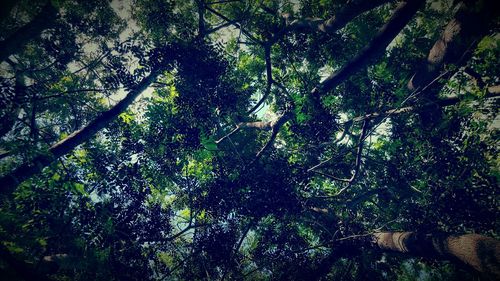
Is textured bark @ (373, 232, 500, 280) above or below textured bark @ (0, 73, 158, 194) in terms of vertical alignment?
below

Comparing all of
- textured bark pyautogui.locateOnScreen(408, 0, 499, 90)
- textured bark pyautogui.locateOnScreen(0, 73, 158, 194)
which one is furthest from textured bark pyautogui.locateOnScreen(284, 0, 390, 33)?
textured bark pyautogui.locateOnScreen(0, 73, 158, 194)

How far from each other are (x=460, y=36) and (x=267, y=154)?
490 cm

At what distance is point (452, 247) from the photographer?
4.21 m

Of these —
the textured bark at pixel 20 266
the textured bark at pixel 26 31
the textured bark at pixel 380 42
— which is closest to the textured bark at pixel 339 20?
the textured bark at pixel 380 42

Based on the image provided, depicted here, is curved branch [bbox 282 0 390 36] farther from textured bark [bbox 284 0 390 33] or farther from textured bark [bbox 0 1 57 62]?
textured bark [bbox 0 1 57 62]

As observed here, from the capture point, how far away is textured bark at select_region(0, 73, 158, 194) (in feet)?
17.9

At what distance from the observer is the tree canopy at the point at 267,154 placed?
183 inches

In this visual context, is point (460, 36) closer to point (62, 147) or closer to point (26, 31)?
point (62, 147)

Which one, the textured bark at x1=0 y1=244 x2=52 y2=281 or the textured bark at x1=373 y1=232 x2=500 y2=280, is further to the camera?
the textured bark at x1=0 y1=244 x2=52 y2=281

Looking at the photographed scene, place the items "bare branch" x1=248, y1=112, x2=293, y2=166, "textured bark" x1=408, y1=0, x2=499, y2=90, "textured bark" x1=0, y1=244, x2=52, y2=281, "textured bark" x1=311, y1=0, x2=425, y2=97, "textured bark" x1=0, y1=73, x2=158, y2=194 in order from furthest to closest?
"bare branch" x1=248, y1=112, x2=293, y2=166 < "textured bark" x1=0, y1=73, x2=158, y2=194 < "textured bark" x1=311, y1=0, x2=425, y2=97 < "textured bark" x1=408, y1=0, x2=499, y2=90 < "textured bark" x1=0, y1=244, x2=52, y2=281

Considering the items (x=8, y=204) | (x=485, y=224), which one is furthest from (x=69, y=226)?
(x=485, y=224)

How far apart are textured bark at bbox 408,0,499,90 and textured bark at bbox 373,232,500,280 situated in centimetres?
315

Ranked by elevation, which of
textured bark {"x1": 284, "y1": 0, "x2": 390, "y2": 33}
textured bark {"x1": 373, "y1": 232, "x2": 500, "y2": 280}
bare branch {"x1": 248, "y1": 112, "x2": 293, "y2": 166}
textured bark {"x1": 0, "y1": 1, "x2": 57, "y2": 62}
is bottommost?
textured bark {"x1": 373, "y1": 232, "x2": 500, "y2": 280}

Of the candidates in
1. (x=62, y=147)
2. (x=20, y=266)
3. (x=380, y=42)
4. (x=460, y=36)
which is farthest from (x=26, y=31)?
(x=460, y=36)
